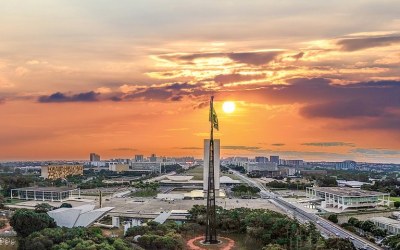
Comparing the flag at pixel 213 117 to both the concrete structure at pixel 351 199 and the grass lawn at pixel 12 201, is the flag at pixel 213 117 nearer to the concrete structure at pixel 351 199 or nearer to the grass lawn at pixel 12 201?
the concrete structure at pixel 351 199

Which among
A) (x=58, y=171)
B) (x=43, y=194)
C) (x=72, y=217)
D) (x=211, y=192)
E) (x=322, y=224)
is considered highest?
(x=211, y=192)

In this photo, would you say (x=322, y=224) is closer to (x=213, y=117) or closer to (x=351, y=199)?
(x=351, y=199)

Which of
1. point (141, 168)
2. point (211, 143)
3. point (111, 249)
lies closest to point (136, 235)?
point (111, 249)

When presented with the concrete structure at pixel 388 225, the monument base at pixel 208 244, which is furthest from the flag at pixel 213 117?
the concrete structure at pixel 388 225

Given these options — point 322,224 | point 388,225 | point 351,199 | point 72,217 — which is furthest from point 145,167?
point 388,225

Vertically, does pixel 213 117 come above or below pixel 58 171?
above

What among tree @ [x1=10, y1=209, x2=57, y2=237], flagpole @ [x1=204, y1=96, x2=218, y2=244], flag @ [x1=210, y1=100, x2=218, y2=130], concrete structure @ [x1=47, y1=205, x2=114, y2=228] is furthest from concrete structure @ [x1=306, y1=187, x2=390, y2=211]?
tree @ [x1=10, y1=209, x2=57, y2=237]

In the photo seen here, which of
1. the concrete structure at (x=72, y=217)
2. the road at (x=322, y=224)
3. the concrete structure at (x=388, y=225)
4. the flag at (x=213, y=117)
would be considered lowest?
the road at (x=322, y=224)
